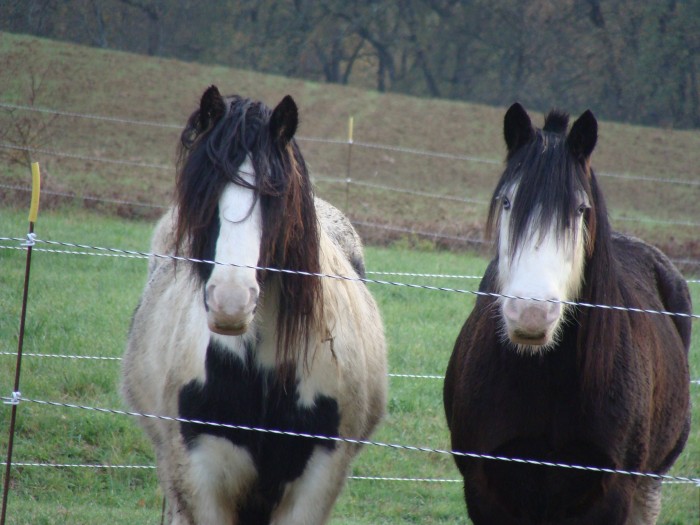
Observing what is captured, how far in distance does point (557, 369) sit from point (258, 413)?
1.15 meters

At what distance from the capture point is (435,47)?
31297mm

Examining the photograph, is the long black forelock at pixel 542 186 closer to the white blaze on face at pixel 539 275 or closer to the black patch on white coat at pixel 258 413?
the white blaze on face at pixel 539 275

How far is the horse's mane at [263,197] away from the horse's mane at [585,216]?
2.37ft

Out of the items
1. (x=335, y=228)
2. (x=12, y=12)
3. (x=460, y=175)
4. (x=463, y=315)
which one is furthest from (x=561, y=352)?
(x=460, y=175)

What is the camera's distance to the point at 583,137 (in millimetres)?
2986

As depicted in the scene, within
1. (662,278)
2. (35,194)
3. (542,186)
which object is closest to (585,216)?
(542,186)

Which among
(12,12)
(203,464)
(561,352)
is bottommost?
(203,464)

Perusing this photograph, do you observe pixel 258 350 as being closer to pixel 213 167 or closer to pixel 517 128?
pixel 213 167

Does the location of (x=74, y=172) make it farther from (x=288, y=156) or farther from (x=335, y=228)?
(x=288, y=156)

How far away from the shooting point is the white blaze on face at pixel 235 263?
2650 millimetres

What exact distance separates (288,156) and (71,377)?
143 inches

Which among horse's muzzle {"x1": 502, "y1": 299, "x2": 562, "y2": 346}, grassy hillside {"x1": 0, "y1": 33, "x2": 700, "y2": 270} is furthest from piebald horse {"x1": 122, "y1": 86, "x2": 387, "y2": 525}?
grassy hillside {"x1": 0, "y1": 33, "x2": 700, "y2": 270}

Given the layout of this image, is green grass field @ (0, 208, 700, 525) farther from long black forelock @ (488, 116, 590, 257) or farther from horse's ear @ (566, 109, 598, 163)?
horse's ear @ (566, 109, 598, 163)

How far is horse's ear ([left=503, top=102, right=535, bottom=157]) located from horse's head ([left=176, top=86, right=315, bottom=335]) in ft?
2.64
